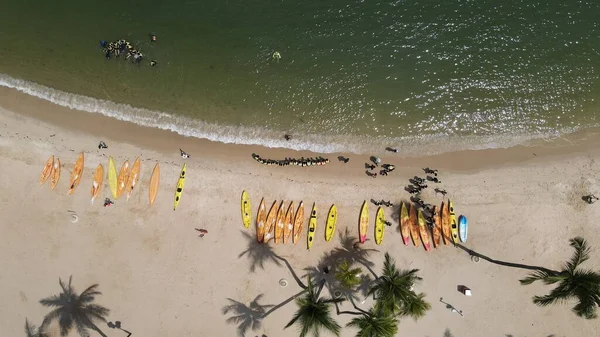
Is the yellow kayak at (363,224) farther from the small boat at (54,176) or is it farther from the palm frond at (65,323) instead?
the small boat at (54,176)

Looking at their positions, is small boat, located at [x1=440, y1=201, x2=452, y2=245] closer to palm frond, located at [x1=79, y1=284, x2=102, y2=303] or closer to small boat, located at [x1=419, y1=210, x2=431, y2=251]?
small boat, located at [x1=419, y1=210, x2=431, y2=251]

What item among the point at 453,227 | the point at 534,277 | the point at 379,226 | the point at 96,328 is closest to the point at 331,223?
the point at 379,226

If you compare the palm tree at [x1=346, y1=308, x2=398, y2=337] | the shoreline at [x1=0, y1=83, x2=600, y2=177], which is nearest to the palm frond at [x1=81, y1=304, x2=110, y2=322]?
the shoreline at [x1=0, y1=83, x2=600, y2=177]

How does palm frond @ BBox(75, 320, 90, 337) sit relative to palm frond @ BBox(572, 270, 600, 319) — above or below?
below

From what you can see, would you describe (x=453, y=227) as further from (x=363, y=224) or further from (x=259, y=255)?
(x=259, y=255)

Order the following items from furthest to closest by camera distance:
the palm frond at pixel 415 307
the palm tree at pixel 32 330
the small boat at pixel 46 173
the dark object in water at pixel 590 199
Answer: the small boat at pixel 46 173 < the dark object in water at pixel 590 199 < the palm tree at pixel 32 330 < the palm frond at pixel 415 307

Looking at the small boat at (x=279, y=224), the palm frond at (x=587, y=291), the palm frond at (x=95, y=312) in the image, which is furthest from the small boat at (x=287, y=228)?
the palm frond at (x=587, y=291)

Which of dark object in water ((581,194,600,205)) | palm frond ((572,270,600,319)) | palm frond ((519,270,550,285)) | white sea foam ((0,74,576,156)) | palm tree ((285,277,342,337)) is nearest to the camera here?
palm frond ((572,270,600,319))
